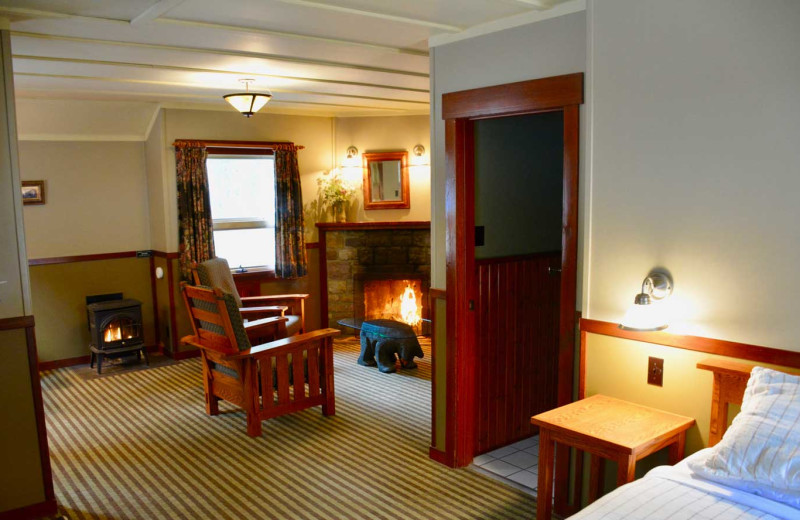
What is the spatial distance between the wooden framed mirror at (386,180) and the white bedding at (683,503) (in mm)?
5136

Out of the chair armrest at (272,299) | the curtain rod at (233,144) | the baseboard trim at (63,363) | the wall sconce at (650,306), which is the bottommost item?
the baseboard trim at (63,363)

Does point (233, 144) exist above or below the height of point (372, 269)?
above

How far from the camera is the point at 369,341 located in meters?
5.96

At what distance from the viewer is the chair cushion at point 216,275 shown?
4961mm

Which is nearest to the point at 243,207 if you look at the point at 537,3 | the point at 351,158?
the point at 351,158

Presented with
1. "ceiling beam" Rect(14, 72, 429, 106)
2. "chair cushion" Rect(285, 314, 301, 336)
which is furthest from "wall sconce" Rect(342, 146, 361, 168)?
"chair cushion" Rect(285, 314, 301, 336)

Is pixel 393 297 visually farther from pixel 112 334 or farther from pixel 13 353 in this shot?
pixel 13 353

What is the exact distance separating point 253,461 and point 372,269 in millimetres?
3396

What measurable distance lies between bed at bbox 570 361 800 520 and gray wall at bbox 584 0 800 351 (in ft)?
0.95

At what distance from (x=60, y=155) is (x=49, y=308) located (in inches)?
56.6

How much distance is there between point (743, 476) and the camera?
2.07m

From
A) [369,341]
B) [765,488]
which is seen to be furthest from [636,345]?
[369,341]

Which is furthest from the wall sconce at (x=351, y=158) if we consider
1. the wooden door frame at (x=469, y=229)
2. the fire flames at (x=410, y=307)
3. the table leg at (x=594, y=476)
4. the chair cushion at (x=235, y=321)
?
the table leg at (x=594, y=476)

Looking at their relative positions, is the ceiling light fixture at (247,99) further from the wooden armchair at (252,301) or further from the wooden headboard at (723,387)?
the wooden headboard at (723,387)
